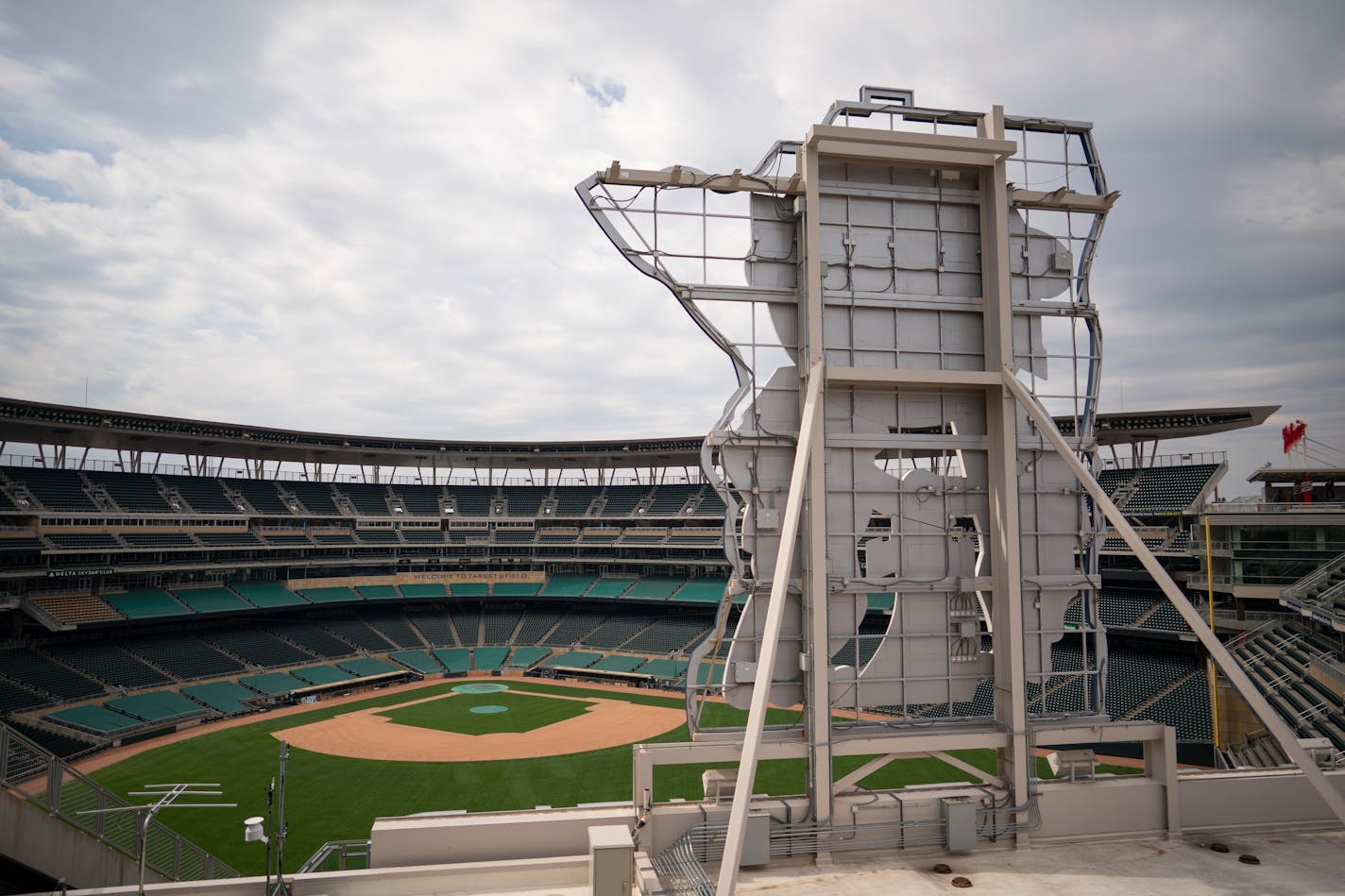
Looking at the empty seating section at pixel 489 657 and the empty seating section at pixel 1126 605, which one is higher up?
the empty seating section at pixel 1126 605

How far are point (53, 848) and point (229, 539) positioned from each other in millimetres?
41428

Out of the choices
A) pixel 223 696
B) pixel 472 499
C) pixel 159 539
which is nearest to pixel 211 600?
pixel 159 539

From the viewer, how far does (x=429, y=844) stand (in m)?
9.82

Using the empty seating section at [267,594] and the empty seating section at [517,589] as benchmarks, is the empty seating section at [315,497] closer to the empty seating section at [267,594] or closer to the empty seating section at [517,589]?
the empty seating section at [267,594]

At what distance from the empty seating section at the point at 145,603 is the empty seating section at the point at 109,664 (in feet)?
6.66

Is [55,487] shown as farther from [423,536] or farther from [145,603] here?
[423,536]

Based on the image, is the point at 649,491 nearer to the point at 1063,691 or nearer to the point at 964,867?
the point at 1063,691

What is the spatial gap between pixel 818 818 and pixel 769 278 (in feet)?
23.9

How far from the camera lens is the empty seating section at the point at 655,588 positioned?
52500 millimetres

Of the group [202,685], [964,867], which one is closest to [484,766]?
[202,685]

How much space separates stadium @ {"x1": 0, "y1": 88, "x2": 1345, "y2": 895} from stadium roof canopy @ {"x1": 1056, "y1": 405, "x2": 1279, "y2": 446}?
226mm

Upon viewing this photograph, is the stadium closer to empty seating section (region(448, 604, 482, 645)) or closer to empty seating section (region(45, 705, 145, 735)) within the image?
empty seating section (region(45, 705, 145, 735))

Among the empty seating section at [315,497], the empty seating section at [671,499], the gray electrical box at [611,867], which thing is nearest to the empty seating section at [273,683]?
the empty seating section at [315,497]

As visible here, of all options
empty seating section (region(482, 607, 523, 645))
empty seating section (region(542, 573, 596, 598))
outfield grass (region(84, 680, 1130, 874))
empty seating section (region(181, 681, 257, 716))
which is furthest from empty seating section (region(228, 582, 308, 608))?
empty seating section (region(542, 573, 596, 598))
